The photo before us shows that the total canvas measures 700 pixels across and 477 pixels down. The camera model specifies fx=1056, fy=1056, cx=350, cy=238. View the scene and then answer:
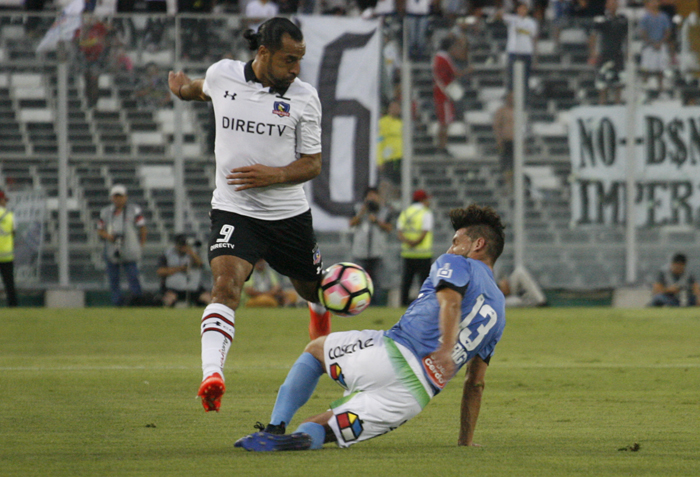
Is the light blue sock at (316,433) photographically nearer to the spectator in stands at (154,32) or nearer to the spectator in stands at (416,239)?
the spectator in stands at (416,239)

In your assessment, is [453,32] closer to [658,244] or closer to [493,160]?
[493,160]

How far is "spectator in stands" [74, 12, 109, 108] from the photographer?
18.8 metres

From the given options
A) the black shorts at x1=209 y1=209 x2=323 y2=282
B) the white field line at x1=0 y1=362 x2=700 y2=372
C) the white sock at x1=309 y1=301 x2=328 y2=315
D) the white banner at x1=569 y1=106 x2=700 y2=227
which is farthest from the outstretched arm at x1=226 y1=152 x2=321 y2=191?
the white banner at x1=569 y1=106 x2=700 y2=227

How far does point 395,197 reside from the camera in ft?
62.7

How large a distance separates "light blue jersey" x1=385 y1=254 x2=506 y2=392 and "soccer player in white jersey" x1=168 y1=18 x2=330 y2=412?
1243 millimetres

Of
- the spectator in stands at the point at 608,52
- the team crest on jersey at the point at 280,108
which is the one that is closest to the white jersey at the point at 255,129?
the team crest on jersey at the point at 280,108

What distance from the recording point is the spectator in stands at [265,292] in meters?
17.8

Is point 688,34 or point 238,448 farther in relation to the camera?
point 688,34

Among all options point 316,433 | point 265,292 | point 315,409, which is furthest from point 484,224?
point 265,292

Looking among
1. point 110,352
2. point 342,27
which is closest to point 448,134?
point 342,27

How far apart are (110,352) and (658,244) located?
11.9 m

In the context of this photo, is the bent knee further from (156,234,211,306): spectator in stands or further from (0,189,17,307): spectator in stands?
(0,189,17,307): spectator in stands

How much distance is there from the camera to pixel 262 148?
6172 mm

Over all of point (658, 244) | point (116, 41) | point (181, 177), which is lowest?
point (658, 244)
